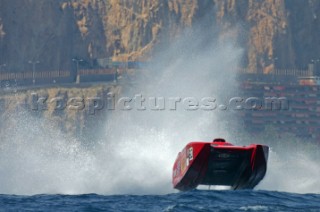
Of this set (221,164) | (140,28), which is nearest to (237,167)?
(221,164)

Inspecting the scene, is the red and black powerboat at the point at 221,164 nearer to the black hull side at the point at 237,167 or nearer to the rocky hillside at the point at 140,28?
the black hull side at the point at 237,167

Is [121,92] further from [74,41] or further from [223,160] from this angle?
[223,160]

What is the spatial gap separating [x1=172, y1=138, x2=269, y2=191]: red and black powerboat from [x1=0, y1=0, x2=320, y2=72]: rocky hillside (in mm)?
81153

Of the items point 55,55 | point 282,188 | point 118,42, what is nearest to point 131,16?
point 118,42

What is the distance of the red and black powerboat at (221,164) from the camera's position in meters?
39.3

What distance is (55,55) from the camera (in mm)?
122312

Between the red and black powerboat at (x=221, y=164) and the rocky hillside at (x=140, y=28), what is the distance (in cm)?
8115

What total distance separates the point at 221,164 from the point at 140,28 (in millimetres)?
88390

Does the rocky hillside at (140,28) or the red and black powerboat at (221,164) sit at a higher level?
the rocky hillside at (140,28)

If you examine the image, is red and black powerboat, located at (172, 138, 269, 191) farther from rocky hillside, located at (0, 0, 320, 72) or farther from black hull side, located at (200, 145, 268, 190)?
rocky hillside, located at (0, 0, 320, 72)

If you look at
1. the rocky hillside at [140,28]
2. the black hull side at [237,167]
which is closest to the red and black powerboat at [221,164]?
the black hull side at [237,167]

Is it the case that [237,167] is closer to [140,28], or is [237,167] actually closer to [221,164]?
[221,164]

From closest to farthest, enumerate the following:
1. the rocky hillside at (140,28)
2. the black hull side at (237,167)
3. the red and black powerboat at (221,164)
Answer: the red and black powerboat at (221,164) < the black hull side at (237,167) < the rocky hillside at (140,28)

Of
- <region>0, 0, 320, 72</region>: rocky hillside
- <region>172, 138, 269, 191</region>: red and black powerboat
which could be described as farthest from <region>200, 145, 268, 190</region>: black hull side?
<region>0, 0, 320, 72</region>: rocky hillside
